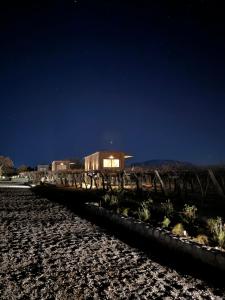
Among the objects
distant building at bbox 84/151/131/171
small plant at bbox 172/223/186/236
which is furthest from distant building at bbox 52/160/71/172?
small plant at bbox 172/223/186/236

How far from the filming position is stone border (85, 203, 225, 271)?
5148 mm

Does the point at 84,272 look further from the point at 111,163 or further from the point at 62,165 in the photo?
the point at 62,165

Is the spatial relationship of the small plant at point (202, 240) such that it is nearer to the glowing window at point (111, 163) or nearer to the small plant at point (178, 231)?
the small plant at point (178, 231)

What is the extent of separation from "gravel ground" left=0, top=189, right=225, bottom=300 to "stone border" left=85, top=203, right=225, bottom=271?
576 millimetres

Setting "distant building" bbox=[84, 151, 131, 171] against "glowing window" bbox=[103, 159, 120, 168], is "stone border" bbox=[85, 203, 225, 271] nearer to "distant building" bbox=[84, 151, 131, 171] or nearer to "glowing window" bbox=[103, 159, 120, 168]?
"distant building" bbox=[84, 151, 131, 171]

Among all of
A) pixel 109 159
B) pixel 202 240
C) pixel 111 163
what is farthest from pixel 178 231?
pixel 111 163

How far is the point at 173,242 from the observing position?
6.41m

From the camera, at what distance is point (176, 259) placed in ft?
19.0

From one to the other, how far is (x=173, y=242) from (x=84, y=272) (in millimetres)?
1997

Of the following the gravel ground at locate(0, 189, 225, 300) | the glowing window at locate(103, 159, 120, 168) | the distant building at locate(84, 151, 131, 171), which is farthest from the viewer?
the glowing window at locate(103, 159, 120, 168)

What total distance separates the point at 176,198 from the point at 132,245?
5.88 metres

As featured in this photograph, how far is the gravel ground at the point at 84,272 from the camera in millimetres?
4215

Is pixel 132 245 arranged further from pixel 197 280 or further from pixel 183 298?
pixel 183 298

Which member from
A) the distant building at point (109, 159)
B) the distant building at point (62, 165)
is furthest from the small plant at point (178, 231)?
the distant building at point (62, 165)
